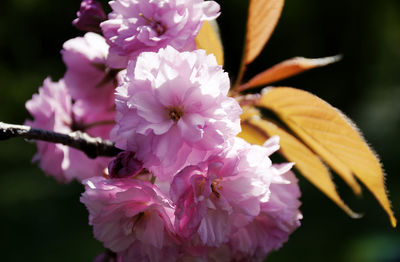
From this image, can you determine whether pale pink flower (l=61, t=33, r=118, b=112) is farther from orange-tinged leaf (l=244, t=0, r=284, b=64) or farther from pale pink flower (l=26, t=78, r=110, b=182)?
orange-tinged leaf (l=244, t=0, r=284, b=64)

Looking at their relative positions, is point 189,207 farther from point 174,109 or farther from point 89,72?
point 89,72

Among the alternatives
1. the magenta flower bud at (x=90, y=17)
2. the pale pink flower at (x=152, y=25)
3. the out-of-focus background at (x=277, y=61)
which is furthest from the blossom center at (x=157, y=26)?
the out-of-focus background at (x=277, y=61)

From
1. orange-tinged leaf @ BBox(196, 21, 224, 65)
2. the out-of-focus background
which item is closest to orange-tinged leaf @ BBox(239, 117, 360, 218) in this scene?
orange-tinged leaf @ BBox(196, 21, 224, 65)

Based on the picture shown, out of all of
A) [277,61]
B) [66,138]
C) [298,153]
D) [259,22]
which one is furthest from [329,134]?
[277,61]

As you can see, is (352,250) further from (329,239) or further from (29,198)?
(29,198)

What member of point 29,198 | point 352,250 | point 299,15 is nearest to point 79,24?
point 352,250
